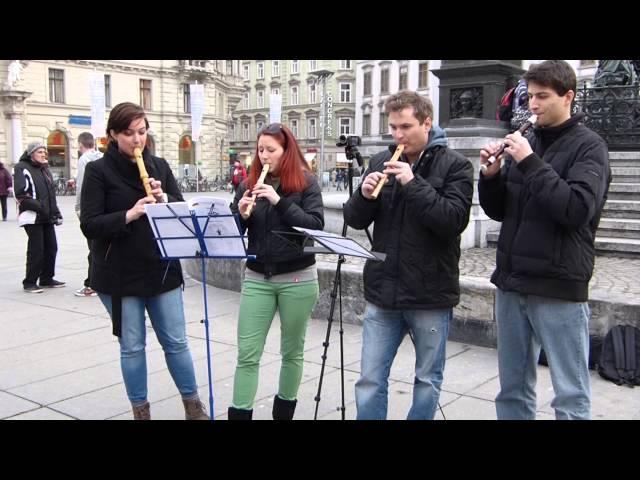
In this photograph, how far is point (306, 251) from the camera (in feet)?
11.6

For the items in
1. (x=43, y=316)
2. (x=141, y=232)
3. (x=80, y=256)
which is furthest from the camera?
(x=80, y=256)

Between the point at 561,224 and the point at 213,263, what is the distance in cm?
598

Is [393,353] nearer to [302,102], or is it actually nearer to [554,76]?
[554,76]

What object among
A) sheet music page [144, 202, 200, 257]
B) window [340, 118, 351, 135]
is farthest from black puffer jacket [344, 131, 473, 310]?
window [340, 118, 351, 135]

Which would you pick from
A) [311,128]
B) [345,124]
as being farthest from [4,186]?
[311,128]

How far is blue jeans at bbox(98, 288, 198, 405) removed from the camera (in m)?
3.96

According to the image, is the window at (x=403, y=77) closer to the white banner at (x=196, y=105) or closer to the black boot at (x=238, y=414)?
the white banner at (x=196, y=105)

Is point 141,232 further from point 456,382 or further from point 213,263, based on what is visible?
point 213,263

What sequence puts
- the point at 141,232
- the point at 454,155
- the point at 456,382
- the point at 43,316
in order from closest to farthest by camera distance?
the point at 454,155 < the point at 141,232 < the point at 456,382 < the point at 43,316

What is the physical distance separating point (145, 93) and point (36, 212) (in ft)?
141
